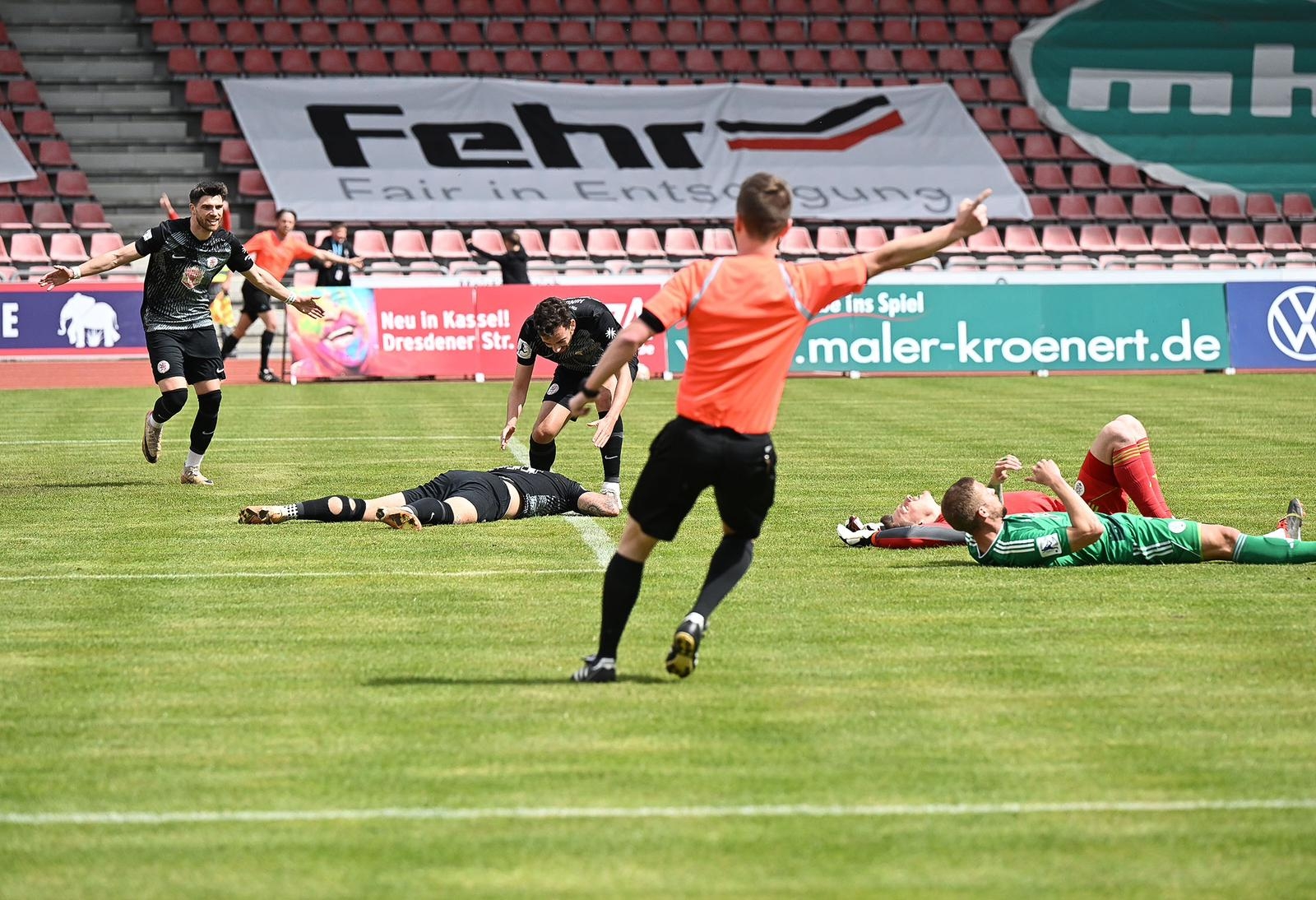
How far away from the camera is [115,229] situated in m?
34.2

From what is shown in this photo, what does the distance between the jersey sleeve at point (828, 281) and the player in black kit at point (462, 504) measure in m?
4.86

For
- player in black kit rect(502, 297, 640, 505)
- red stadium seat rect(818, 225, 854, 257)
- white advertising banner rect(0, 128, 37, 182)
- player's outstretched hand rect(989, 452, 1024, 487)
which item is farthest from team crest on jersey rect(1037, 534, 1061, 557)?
white advertising banner rect(0, 128, 37, 182)

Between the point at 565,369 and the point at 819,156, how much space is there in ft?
86.3

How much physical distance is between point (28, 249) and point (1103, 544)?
25940mm

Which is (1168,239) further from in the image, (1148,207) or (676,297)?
(676,297)

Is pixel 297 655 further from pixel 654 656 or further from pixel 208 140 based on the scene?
pixel 208 140

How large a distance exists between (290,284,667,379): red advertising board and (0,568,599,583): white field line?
16213mm

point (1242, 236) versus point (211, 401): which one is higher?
point (211, 401)

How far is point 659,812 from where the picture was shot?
5035 mm

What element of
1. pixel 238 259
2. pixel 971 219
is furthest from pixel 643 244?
pixel 971 219

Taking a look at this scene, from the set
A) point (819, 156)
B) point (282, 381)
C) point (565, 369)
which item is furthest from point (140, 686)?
point (819, 156)

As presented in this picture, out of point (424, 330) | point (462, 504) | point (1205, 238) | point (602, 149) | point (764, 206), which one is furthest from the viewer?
point (602, 149)

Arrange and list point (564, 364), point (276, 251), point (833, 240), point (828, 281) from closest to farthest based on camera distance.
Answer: point (828, 281)
point (564, 364)
point (276, 251)
point (833, 240)

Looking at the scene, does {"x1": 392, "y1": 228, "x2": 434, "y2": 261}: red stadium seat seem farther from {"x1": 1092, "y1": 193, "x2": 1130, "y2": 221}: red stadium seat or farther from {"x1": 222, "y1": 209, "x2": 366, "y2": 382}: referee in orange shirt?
{"x1": 1092, "y1": 193, "x2": 1130, "y2": 221}: red stadium seat
